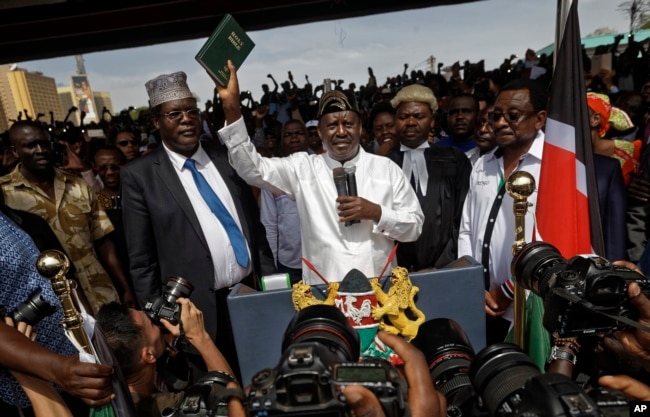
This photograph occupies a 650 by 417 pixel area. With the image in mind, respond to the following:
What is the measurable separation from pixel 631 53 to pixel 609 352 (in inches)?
349

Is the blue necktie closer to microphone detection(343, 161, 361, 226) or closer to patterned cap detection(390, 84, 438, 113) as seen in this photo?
microphone detection(343, 161, 361, 226)

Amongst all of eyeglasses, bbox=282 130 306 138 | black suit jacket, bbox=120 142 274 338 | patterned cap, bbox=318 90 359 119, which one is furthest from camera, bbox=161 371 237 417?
eyeglasses, bbox=282 130 306 138

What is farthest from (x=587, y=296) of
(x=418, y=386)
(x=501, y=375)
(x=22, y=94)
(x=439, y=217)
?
(x=22, y=94)

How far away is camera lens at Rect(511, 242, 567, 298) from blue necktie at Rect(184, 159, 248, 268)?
1525mm

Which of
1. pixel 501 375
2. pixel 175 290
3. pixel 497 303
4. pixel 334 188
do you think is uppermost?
pixel 334 188

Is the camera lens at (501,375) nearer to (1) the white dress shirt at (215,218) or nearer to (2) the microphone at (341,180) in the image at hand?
(2) the microphone at (341,180)

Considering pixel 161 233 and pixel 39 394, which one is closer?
pixel 39 394

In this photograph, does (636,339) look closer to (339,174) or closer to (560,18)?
(339,174)

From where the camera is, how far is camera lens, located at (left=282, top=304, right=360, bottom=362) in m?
1.01

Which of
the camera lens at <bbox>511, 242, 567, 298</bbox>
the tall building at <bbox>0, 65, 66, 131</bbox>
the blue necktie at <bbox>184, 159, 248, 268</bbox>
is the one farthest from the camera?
the tall building at <bbox>0, 65, 66, 131</bbox>

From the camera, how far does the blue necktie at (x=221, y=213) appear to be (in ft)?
8.25

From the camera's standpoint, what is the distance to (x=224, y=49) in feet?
7.32

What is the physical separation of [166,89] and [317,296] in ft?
4.70

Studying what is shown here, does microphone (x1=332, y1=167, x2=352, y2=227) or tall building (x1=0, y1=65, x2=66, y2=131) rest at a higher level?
tall building (x1=0, y1=65, x2=66, y2=131)
